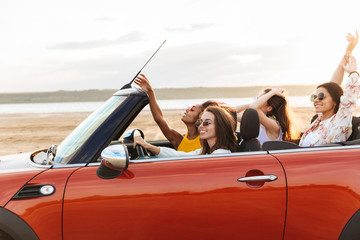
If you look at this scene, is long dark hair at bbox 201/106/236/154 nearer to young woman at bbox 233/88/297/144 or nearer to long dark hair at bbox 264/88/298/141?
young woman at bbox 233/88/297/144

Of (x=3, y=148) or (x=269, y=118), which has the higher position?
(x=269, y=118)

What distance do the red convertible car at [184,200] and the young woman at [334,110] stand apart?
0.73m

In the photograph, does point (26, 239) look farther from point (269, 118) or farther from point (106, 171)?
point (269, 118)

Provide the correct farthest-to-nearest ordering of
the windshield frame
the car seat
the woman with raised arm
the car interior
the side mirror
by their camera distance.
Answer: the woman with raised arm, the car seat, the car interior, the windshield frame, the side mirror

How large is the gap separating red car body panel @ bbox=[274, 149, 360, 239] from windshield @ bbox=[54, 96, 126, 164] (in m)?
1.16

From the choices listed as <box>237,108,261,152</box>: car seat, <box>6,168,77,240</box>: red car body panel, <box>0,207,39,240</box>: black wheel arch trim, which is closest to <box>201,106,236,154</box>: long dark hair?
<box>237,108,261,152</box>: car seat

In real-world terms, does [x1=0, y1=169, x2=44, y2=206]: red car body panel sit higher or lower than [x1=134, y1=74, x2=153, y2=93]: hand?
lower

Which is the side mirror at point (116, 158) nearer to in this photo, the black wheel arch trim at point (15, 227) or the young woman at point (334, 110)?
the black wheel arch trim at point (15, 227)

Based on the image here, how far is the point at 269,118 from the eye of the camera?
12.8ft

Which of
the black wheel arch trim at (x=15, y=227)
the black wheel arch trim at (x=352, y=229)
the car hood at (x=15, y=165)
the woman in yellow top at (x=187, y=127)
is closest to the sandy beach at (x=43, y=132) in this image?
the woman in yellow top at (x=187, y=127)

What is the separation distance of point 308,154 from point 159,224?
98cm

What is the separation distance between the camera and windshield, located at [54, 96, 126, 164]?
2.54 meters

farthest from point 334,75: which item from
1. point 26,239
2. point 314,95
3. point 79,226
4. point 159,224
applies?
point 26,239

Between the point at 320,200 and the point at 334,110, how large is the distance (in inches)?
51.2
